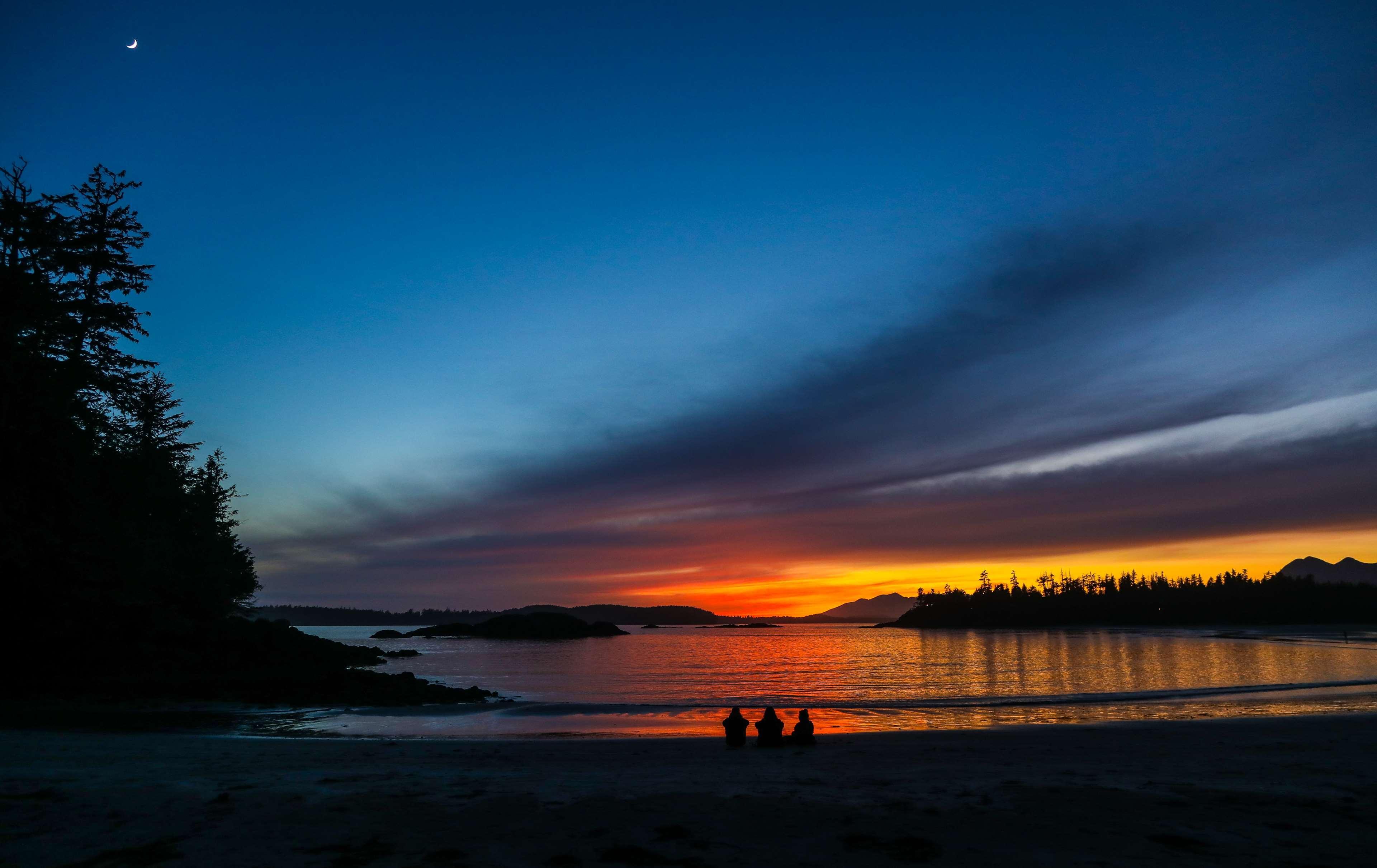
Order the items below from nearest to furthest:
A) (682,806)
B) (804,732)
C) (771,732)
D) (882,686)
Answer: (682,806)
(771,732)
(804,732)
(882,686)

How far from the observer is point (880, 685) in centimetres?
4366

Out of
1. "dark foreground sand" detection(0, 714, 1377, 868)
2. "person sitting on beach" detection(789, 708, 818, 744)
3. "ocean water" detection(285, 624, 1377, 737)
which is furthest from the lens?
"ocean water" detection(285, 624, 1377, 737)

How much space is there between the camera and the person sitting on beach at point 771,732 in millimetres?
18469

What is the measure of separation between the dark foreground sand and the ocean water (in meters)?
8.58

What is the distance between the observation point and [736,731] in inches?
741

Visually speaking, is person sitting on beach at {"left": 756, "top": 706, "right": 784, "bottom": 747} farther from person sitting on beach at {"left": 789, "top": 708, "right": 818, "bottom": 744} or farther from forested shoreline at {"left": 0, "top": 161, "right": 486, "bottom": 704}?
forested shoreline at {"left": 0, "top": 161, "right": 486, "bottom": 704}

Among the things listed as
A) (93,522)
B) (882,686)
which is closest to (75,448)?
(93,522)

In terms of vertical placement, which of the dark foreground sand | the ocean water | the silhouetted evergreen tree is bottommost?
the ocean water

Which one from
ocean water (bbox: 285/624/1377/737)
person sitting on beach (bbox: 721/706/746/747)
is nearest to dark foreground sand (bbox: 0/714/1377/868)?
person sitting on beach (bbox: 721/706/746/747)

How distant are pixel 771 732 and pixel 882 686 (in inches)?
1101

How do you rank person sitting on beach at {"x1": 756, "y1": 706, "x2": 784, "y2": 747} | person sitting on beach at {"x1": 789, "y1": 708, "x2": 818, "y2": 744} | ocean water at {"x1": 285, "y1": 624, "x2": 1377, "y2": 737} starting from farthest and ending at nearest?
ocean water at {"x1": 285, "y1": 624, "x2": 1377, "y2": 737}
person sitting on beach at {"x1": 789, "y1": 708, "x2": 818, "y2": 744}
person sitting on beach at {"x1": 756, "y1": 706, "x2": 784, "y2": 747}

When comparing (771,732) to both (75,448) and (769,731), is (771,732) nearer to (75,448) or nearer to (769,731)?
(769,731)

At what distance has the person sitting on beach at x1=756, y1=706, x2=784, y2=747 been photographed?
18.5 meters

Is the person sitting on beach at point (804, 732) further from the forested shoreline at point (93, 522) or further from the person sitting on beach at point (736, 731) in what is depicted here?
the forested shoreline at point (93, 522)
